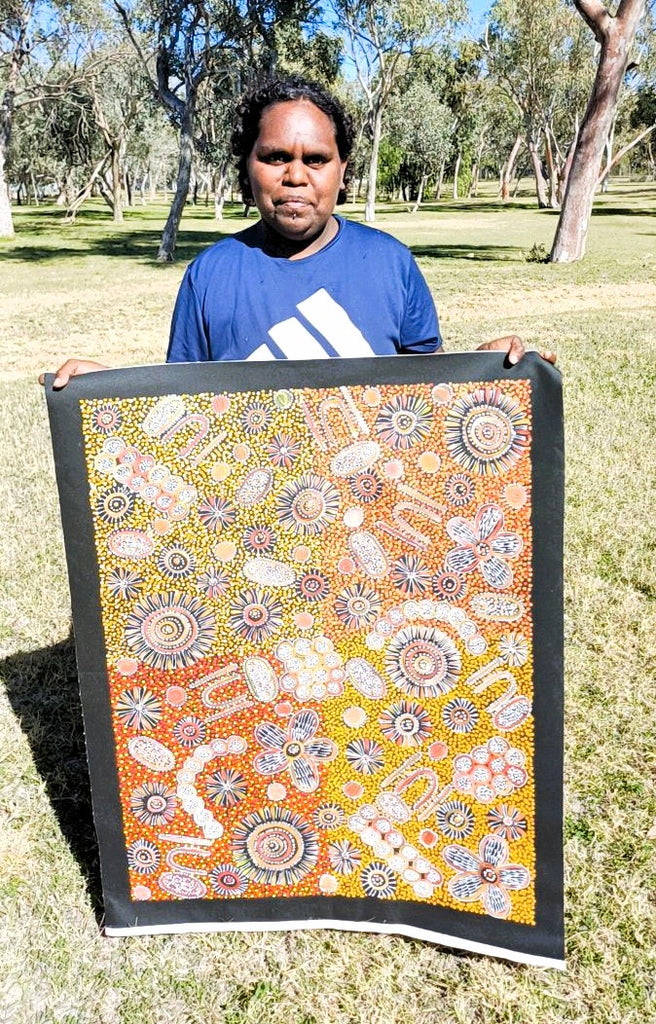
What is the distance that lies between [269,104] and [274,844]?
6.54 ft

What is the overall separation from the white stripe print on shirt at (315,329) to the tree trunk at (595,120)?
17.6 metres

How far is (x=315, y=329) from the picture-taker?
7.20 feet

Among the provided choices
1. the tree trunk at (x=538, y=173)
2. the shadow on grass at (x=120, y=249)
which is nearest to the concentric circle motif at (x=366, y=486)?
the shadow on grass at (x=120, y=249)

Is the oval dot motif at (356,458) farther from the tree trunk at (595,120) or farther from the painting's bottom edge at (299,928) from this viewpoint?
the tree trunk at (595,120)

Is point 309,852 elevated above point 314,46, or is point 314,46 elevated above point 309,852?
point 314,46

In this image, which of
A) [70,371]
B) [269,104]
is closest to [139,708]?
[70,371]

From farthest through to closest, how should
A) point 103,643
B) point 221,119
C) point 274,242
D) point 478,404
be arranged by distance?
point 221,119, point 274,242, point 103,643, point 478,404

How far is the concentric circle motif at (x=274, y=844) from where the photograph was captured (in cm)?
220

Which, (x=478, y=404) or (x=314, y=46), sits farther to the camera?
(x=314, y=46)

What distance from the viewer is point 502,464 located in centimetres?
197

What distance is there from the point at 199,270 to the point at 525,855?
1.78 meters

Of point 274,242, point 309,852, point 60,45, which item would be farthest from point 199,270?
point 60,45

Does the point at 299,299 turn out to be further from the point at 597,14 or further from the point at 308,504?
the point at 597,14

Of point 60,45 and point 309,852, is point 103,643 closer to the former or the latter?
point 309,852
